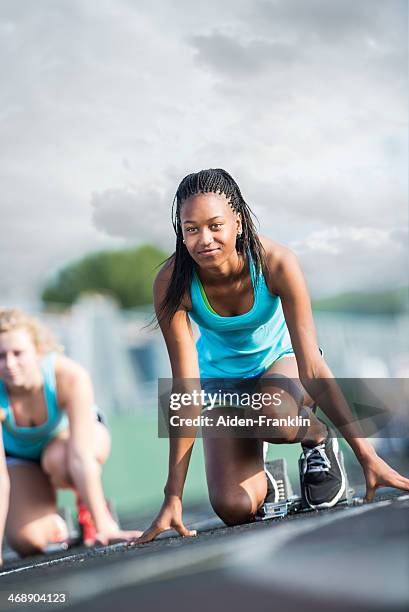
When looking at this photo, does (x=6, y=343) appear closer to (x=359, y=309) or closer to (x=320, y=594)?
(x=320, y=594)

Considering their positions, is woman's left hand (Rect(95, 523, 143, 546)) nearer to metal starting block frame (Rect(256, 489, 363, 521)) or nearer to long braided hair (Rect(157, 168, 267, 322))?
metal starting block frame (Rect(256, 489, 363, 521))

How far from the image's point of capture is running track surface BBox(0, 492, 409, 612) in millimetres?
1175

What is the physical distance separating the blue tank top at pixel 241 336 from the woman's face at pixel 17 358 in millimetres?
571

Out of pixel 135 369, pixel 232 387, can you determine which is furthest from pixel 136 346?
pixel 232 387

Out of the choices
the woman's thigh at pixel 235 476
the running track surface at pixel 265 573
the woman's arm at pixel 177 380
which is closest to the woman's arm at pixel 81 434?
the woman's thigh at pixel 235 476

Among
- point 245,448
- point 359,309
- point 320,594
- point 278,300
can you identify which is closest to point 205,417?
point 245,448

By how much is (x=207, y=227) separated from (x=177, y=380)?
1.24 feet

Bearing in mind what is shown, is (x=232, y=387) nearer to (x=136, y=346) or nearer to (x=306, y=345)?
(x=306, y=345)

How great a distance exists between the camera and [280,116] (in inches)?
94.9

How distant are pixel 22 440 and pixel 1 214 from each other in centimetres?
71

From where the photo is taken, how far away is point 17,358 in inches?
101

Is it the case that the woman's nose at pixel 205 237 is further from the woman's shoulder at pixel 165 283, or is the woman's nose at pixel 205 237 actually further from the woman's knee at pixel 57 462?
the woman's knee at pixel 57 462

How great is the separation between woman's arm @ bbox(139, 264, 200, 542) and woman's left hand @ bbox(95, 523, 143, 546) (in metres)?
0.23

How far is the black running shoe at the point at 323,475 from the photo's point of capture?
7.05 feet
